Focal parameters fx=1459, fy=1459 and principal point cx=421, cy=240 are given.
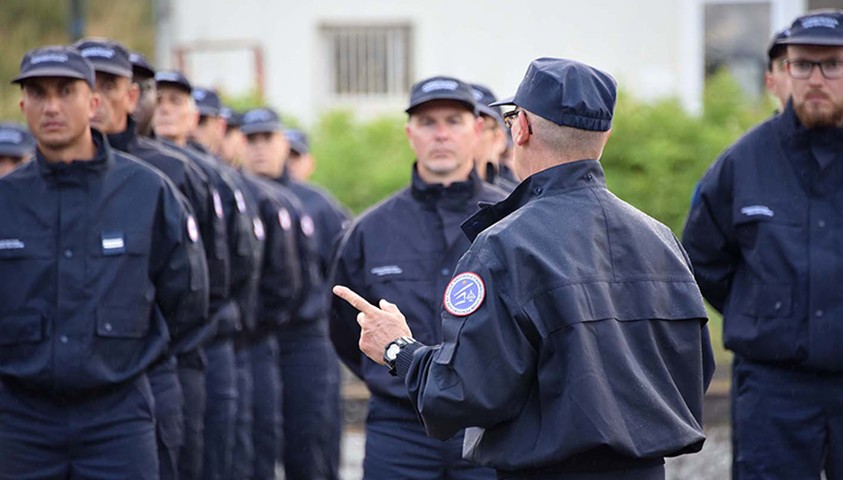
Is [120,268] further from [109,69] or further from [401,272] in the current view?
[109,69]

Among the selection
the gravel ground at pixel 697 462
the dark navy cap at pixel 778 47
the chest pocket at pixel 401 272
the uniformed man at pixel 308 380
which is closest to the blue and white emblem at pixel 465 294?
the chest pocket at pixel 401 272

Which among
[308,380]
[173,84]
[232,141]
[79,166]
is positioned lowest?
[308,380]

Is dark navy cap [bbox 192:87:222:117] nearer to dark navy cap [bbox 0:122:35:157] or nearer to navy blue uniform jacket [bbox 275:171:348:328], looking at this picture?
navy blue uniform jacket [bbox 275:171:348:328]

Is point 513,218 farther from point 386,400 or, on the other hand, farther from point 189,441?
point 189,441

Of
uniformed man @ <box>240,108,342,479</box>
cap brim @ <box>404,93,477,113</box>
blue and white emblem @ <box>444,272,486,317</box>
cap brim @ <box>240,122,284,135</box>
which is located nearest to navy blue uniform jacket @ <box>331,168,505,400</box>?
cap brim @ <box>404,93,477,113</box>

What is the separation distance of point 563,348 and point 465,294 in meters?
0.34

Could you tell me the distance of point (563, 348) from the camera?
438 cm

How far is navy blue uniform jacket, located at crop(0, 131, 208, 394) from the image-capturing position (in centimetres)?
619

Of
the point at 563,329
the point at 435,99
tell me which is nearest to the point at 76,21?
the point at 435,99

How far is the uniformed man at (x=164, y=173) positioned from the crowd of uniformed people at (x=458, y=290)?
0.01 m

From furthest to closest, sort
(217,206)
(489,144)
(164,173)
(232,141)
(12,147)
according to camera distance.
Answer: (232,141)
(12,147)
(217,206)
(489,144)
(164,173)

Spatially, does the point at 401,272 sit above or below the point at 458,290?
below

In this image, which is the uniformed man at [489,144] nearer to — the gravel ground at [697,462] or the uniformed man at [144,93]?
the uniformed man at [144,93]

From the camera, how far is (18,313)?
6266 millimetres
